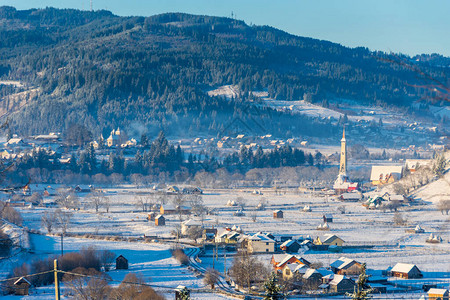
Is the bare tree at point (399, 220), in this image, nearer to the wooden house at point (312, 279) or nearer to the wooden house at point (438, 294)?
the wooden house at point (312, 279)

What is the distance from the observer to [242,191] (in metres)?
87.9

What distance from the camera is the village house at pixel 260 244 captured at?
1774 inches

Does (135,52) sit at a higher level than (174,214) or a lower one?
higher

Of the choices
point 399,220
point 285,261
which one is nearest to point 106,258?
point 285,261

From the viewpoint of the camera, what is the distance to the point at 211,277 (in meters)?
34.8

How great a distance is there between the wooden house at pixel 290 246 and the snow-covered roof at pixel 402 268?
864cm

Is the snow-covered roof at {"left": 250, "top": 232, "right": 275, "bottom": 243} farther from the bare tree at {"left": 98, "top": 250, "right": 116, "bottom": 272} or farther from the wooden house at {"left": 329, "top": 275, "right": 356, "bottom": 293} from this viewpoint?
the wooden house at {"left": 329, "top": 275, "right": 356, "bottom": 293}

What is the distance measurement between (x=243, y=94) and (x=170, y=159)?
214 ft

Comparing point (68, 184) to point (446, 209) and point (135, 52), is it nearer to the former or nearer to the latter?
point (446, 209)

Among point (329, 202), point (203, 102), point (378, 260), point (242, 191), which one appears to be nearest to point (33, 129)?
point (203, 102)

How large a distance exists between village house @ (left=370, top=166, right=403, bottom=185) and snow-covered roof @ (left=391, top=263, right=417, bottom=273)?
5486cm

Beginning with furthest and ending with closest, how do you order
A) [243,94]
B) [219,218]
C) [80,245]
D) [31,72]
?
[31,72], [243,94], [219,218], [80,245]

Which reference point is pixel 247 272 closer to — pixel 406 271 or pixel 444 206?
pixel 406 271

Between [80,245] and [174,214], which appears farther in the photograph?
[174,214]
